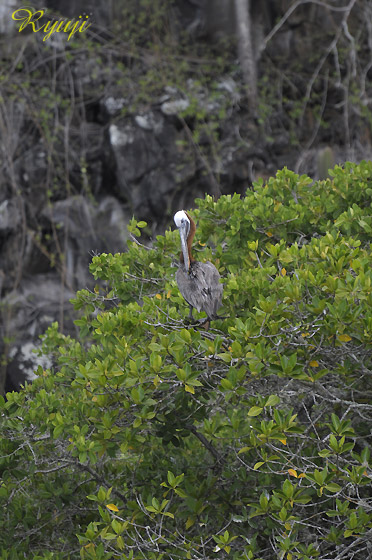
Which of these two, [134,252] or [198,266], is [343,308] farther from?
[134,252]

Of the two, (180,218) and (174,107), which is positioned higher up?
(180,218)

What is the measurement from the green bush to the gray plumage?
0.44ft

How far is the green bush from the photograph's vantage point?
130 inches

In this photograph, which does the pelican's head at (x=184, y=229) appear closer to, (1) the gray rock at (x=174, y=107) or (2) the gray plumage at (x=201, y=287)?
(2) the gray plumage at (x=201, y=287)

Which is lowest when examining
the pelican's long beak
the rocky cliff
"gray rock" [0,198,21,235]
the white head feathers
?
"gray rock" [0,198,21,235]

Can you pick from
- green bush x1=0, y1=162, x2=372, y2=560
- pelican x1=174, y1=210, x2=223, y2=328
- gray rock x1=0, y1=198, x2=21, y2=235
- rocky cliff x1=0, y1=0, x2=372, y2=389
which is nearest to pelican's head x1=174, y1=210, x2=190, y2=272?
pelican x1=174, y1=210, x2=223, y2=328

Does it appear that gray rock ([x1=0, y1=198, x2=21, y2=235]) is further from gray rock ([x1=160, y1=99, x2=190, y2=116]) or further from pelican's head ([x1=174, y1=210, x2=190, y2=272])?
pelican's head ([x1=174, y1=210, x2=190, y2=272])

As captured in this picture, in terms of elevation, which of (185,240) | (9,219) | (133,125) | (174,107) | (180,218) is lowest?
(9,219)

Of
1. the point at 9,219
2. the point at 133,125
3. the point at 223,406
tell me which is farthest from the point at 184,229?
the point at 9,219

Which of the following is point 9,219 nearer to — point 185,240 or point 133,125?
point 133,125

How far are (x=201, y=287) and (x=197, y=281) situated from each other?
1.5 inches

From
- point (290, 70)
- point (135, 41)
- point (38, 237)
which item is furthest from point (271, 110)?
point (38, 237)

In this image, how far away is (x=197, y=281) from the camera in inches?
139

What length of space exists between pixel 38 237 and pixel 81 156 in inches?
52.9
